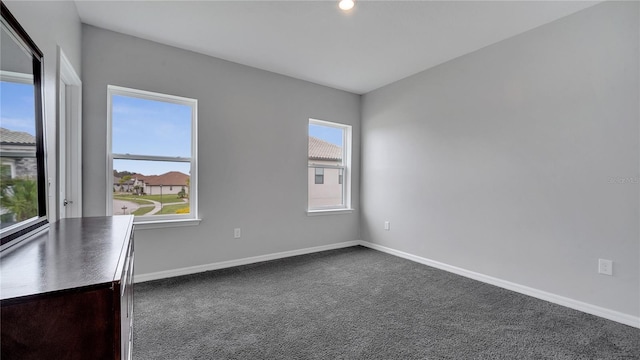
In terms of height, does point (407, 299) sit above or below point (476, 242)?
below

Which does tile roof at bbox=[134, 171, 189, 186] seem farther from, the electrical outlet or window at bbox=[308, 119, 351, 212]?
the electrical outlet

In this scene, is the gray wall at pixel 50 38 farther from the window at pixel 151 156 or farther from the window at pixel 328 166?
the window at pixel 328 166

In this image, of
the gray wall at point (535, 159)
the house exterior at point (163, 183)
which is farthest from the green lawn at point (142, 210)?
the gray wall at point (535, 159)

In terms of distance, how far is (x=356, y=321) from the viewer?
222 cm

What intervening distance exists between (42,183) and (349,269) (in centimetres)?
289

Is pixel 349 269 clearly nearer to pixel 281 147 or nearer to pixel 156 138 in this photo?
pixel 281 147

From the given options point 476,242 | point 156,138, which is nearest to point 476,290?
point 476,242

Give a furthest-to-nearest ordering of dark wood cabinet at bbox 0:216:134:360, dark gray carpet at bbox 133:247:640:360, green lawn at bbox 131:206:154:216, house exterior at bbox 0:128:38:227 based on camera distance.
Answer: green lawn at bbox 131:206:154:216 → dark gray carpet at bbox 133:247:640:360 → house exterior at bbox 0:128:38:227 → dark wood cabinet at bbox 0:216:134:360

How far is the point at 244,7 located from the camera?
239 cm

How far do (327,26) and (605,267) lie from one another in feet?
10.3

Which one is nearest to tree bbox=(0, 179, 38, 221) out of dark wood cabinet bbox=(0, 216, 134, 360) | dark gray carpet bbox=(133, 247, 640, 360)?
dark wood cabinet bbox=(0, 216, 134, 360)

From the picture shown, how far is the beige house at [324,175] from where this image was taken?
169 inches

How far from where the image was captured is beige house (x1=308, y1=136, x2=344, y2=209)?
430 centimetres

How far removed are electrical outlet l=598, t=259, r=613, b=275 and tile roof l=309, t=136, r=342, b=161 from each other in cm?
324
